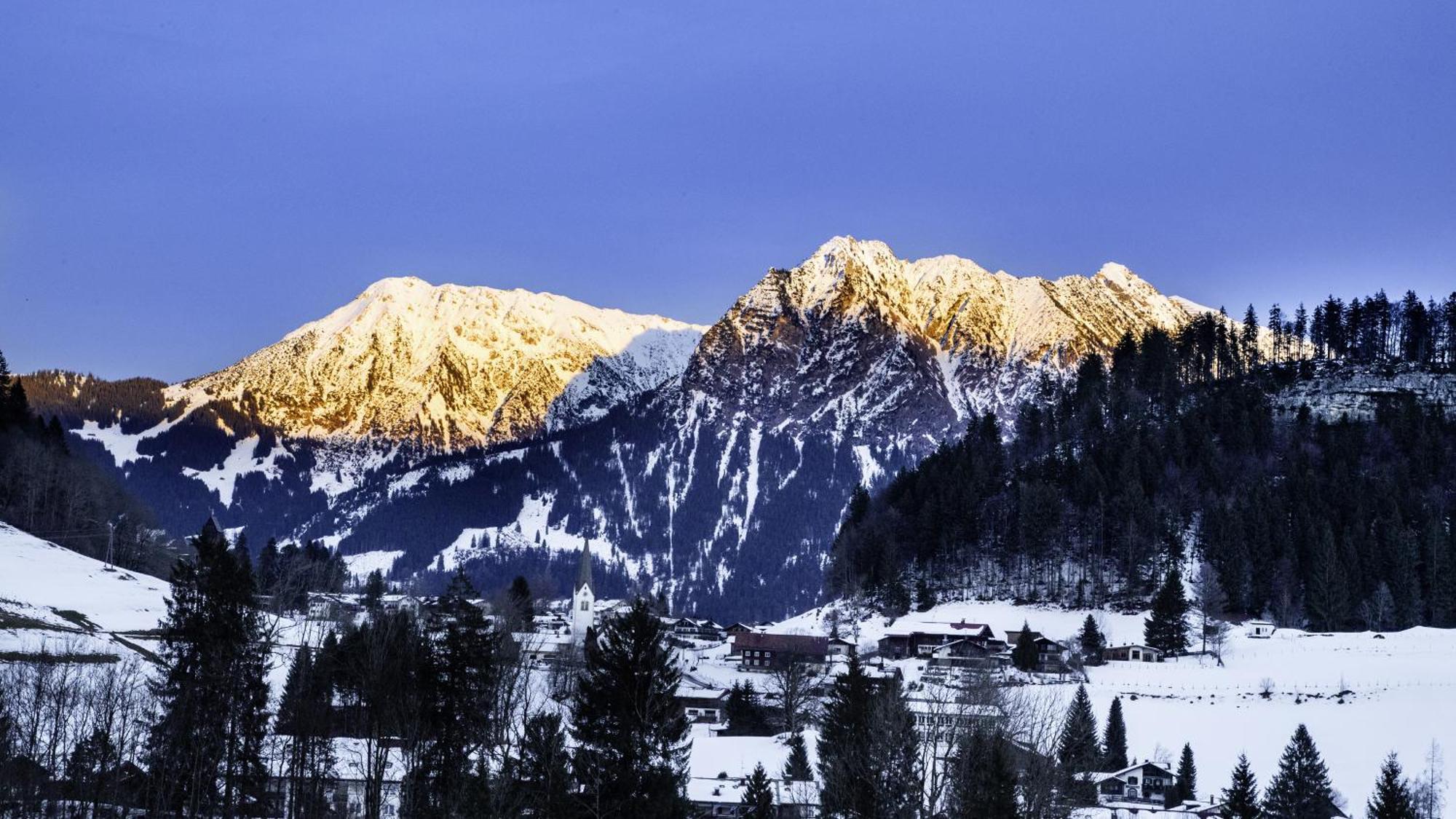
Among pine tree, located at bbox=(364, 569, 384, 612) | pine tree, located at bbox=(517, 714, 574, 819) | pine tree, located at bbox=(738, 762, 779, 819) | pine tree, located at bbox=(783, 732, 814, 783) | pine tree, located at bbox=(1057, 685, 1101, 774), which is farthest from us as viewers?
pine tree, located at bbox=(364, 569, 384, 612)

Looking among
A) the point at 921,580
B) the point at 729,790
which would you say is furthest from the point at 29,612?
the point at 921,580

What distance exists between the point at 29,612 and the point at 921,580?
80.9 metres

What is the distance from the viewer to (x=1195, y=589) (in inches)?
4776

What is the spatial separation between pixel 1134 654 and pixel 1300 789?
4424 cm

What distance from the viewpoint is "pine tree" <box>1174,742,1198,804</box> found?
74.9 meters

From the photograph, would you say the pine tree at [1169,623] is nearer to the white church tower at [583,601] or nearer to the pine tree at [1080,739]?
the pine tree at [1080,739]

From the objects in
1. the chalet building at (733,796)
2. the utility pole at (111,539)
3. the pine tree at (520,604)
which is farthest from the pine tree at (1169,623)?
the utility pole at (111,539)

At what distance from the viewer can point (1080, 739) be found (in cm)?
6531

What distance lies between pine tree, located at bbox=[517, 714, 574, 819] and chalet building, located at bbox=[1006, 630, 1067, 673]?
6994cm

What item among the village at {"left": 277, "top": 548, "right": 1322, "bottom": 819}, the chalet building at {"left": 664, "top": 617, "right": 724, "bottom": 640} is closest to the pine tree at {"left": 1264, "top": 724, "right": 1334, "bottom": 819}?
the village at {"left": 277, "top": 548, "right": 1322, "bottom": 819}

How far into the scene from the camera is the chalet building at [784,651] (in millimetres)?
116625

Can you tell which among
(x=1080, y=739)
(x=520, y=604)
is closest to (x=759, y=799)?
(x=1080, y=739)

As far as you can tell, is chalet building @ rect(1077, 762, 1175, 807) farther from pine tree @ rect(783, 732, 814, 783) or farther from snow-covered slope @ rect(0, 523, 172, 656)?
snow-covered slope @ rect(0, 523, 172, 656)

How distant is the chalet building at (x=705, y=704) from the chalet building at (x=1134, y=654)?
30113 millimetres
